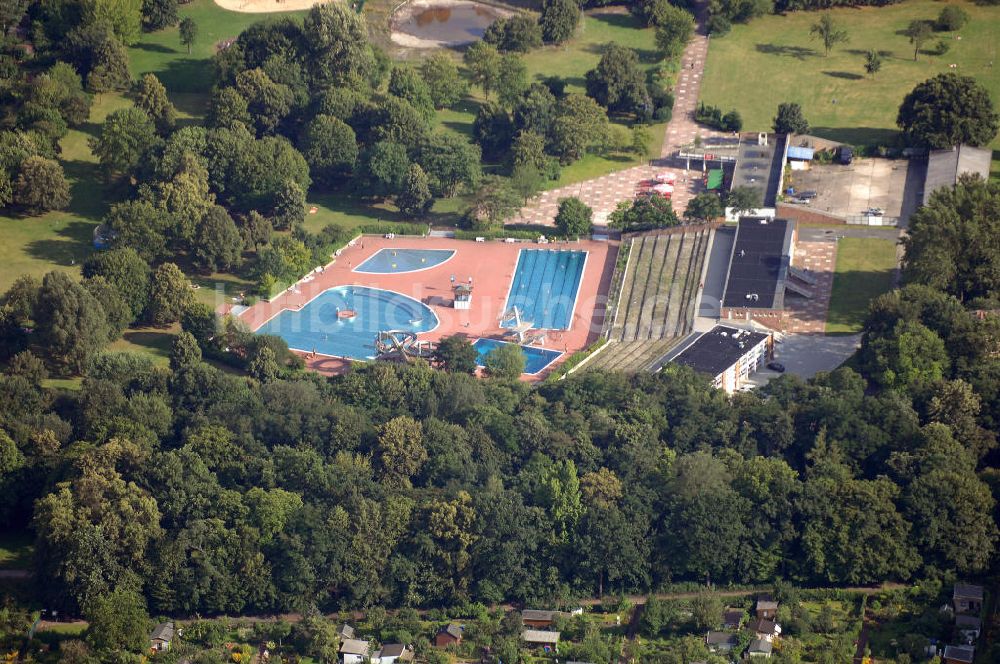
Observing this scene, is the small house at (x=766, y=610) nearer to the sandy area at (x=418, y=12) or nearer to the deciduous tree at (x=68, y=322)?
the deciduous tree at (x=68, y=322)

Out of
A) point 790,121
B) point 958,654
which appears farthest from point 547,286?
point 958,654

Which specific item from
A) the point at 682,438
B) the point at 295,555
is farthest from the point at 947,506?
the point at 295,555

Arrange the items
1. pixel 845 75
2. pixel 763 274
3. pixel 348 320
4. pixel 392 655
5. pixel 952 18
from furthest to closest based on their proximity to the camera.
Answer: pixel 952 18, pixel 845 75, pixel 348 320, pixel 763 274, pixel 392 655

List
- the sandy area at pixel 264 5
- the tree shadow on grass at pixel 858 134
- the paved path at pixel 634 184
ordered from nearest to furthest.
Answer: the paved path at pixel 634 184, the tree shadow on grass at pixel 858 134, the sandy area at pixel 264 5

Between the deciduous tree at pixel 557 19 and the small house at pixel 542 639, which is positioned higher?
the deciduous tree at pixel 557 19

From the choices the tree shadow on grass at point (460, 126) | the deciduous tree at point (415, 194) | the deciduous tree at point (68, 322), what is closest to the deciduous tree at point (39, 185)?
the deciduous tree at point (68, 322)

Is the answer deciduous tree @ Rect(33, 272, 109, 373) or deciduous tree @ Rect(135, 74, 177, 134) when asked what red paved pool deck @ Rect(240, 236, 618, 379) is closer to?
deciduous tree @ Rect(33, 272, 109, 373)

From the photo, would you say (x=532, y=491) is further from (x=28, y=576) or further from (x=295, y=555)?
(x=28, y=576)

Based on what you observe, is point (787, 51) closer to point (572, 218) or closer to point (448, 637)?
point (572, 218)
